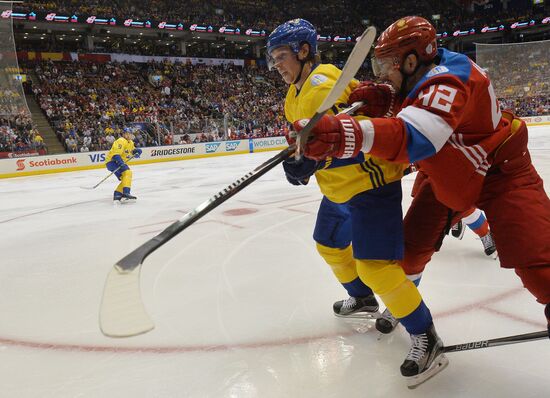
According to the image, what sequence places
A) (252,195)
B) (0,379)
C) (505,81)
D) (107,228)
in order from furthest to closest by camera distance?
(505,81) < (252,195) < (107,228) < (0,379)

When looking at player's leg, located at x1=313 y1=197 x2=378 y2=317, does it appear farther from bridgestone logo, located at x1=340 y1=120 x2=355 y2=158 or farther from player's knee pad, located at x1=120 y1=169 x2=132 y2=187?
player's knee pad, located at x1=120 y1=169 x2=132 y2=187

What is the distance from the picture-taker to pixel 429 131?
1.19 metres

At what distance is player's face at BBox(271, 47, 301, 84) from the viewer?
1984 millimetres

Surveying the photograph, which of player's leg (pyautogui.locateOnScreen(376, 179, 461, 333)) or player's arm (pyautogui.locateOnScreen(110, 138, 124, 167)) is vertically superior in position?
player's leg (pyautogui.locateOnScreen(376, 179, 461, 333))

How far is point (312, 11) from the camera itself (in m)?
33.3

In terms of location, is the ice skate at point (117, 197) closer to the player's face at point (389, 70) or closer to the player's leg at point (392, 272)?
the player's leg at point (392, 272)

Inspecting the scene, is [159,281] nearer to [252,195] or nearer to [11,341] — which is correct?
[11,341]

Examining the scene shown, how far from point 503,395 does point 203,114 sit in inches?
812

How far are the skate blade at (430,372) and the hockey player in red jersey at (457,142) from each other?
2 centimetres

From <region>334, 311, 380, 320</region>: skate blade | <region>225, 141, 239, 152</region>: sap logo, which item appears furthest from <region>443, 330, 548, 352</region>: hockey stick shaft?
<region>225, 141, 239, 152</region>: sap logo

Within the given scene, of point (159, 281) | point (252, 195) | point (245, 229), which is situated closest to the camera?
point (159, 281)

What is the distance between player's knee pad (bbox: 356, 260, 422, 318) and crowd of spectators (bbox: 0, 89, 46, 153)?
32.7 feet

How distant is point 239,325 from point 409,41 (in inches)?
59.4

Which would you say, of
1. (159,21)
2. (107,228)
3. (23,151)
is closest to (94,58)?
(159,21)
